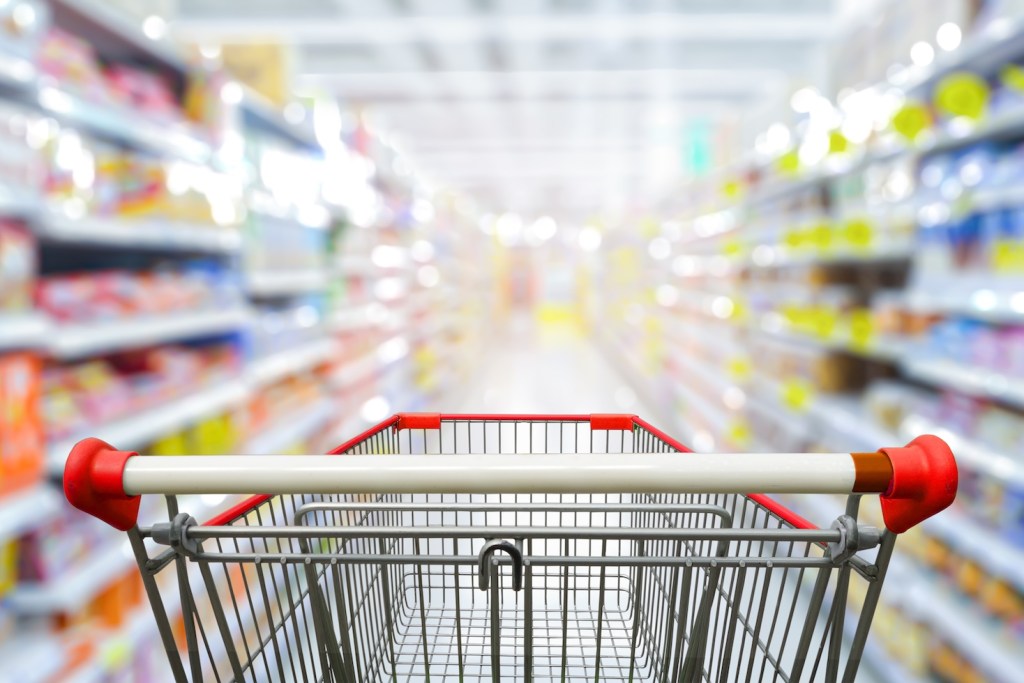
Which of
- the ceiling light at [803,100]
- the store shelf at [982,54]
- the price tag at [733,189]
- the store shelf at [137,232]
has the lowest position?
the store shelf at [137,232]

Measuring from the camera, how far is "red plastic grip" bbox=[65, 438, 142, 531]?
0.72 metres

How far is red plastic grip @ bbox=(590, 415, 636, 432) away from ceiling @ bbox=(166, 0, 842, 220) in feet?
9.74

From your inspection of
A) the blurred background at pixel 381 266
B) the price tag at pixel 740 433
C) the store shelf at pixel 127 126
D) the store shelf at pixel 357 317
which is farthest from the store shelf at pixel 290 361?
the price tag at pixel 740 433

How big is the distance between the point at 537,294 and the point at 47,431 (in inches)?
885

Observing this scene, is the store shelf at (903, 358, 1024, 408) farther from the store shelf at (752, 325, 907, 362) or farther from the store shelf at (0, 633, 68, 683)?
the store shelf at (0, 633, 68, 683)

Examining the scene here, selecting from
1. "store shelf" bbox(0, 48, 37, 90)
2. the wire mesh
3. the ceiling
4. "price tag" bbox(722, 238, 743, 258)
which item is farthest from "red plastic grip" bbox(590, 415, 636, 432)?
"price tag" bbox(722, 238, 743, 258)

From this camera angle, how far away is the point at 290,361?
3.30 meters

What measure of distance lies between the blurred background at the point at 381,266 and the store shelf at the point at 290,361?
0.03m

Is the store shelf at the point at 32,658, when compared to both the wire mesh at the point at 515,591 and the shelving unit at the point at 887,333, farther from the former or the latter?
the shelving unit at the point at 887,333

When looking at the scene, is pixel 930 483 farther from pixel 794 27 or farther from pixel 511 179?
pixel 511 179

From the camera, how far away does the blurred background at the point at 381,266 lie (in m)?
1.79

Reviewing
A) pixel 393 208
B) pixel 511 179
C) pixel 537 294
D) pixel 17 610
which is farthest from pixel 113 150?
pixel 537 294

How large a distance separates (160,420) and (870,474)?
2049mm

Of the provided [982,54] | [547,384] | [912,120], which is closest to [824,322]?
[912,120]
